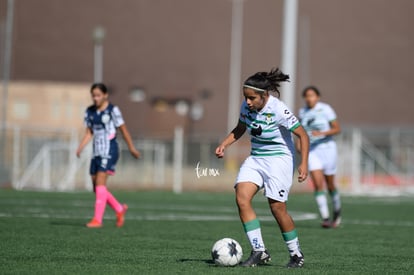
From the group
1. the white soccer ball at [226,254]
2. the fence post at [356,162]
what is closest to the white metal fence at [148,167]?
the fence post at [356,162]

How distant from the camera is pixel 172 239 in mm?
13273

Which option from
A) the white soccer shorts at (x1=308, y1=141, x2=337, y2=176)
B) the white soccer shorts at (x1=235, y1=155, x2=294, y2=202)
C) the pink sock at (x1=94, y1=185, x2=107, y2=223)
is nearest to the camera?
the white soccer shorts at (x1=235, y1=155, x2=294, y2=202)

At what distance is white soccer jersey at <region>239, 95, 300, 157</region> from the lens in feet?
33.7

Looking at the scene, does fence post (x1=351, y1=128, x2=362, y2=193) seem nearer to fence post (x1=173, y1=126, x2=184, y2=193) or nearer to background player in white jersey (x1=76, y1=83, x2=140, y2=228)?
fence post (x1=173, y1=126, x2=184, y2=193)

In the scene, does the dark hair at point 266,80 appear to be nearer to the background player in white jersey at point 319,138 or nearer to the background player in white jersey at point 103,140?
the background player in white jersey at point 103,140

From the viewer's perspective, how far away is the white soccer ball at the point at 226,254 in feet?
32.8

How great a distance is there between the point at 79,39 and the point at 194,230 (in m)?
41.1

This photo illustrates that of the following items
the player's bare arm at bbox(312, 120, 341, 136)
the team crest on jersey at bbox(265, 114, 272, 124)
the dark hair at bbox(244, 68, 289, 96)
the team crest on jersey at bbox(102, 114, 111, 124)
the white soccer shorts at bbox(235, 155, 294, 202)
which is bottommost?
the white soccer shorts at bbox(235, 155, 294, 202)

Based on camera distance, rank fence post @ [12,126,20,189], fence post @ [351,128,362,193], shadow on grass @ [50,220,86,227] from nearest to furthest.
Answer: shadow on grass @ [50,220,86,227] < fence post @ [12,126,20,189] < fence post @ [351,128,362,193]

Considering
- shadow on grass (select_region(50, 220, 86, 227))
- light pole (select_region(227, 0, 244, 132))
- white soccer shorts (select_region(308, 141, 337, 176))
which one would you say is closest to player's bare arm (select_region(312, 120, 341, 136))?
white soccer shorts (select_region(308, 141, 337, 176))

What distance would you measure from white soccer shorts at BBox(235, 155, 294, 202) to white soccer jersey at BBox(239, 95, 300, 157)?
9cm

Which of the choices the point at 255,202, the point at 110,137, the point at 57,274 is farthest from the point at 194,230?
the point at 255,202

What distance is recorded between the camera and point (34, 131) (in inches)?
1235

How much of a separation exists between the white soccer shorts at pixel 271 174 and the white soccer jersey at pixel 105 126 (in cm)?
524
